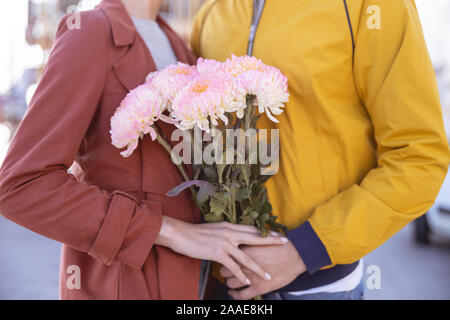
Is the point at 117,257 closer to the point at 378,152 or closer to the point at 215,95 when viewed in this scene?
the point at 215,95

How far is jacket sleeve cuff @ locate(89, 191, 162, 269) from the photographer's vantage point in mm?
1133

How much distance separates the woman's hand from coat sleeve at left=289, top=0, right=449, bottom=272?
154 mm

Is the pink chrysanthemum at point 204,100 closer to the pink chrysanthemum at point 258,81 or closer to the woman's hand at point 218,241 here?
the pink chrysanthemum at point 258,81

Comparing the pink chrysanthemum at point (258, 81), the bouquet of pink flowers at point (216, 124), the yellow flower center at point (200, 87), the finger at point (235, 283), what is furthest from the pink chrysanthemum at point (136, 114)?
the finger at point (235, 283)

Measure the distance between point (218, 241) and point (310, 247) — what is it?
302 mm

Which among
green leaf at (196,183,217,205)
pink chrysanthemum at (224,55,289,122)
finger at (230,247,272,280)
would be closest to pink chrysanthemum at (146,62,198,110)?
pink chrysanthemum at (224,55,289,122)

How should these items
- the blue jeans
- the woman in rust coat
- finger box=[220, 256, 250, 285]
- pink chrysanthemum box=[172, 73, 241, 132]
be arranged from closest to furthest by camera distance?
pink chrysanthemum box=[172, 73, 241, 132]
the woman in rust coat
finger box=[220, 256, 250, 285]
the blue jeans

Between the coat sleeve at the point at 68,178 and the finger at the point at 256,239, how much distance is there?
10.3 inches

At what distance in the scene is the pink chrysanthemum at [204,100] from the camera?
3.30 ft

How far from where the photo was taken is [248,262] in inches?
48.1

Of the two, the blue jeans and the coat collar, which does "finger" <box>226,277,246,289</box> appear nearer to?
the blue jeans

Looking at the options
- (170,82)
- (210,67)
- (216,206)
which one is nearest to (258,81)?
(210,67)

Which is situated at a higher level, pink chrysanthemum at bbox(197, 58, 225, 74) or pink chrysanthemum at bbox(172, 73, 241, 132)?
pink chrysanthemum at bbox(197, 58, 225, 74)

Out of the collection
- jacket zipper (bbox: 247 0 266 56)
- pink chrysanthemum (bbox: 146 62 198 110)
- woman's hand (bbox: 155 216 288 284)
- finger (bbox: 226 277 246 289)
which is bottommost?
finger (bbox: 226 277 246 289)
